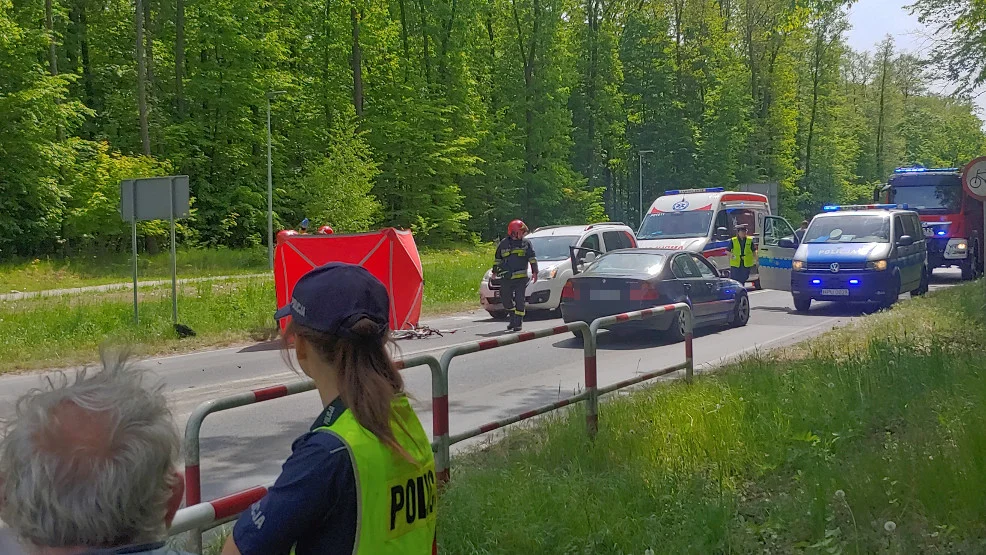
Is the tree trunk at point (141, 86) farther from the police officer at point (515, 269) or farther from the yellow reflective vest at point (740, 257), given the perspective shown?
the police officer at point (515, 269)

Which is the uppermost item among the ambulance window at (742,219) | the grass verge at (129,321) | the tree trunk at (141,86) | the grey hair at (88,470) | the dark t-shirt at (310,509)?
the tree trunk at (141,86)

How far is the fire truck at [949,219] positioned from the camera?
2534cm

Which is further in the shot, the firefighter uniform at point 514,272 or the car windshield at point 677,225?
the car windshield at point 677,225

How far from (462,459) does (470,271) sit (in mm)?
21865

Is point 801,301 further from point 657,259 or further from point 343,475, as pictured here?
point 343,475

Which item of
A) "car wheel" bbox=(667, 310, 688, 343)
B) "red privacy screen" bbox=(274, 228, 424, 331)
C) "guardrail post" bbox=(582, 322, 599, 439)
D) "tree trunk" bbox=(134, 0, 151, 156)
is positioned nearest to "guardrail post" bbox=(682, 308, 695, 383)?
"car wheel" bbox=(667, 310, 688, 343)

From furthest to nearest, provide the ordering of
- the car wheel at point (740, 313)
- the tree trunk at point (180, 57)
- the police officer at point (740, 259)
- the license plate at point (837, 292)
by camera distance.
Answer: the tree trunk at point (180, 57) → the police officer at point (740, 259) → the license plate at point (837, 292) → the car wheel at point (740, 313)

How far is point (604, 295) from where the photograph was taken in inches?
545

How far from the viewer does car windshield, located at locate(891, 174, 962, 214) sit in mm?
25941

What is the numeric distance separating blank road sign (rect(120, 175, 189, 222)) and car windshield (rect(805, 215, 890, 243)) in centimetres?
1211

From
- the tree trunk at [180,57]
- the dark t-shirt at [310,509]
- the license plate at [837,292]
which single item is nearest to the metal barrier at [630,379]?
the dark t-shirt at [310,509]

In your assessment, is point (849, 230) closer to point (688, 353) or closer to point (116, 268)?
point (688, 353)

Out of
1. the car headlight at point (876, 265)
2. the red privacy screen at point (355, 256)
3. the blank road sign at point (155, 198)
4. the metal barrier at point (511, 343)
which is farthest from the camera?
the car headlight at point (876, 265)

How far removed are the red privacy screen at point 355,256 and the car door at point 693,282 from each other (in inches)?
162
